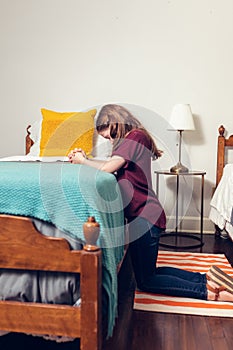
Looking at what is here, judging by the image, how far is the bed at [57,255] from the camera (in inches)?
48.3

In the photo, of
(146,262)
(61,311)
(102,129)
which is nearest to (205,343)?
(146,262)

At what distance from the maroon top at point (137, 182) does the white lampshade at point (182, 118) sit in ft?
4.46

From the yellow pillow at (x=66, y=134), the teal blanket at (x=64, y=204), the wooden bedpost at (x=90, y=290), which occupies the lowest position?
the wooden bedpost at (x=90, y=290)

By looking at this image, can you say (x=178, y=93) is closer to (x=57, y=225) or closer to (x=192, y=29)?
(x=192, y=29)

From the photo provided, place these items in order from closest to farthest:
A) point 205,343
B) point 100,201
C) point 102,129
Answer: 1. point 100,201
2. point 205,343
3. point 102,129

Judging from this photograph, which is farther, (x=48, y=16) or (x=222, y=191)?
(x=48, y=16)

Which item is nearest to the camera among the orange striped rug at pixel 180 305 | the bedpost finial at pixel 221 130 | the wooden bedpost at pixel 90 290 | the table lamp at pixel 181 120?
the wooden bedpost at pixel 90 290

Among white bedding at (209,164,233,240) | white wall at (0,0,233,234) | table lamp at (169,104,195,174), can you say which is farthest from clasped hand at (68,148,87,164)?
white wall at (0,0,233,234)

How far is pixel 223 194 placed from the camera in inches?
118

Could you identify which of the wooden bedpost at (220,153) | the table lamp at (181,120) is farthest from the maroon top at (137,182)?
the wooden bedpost at (220,153)

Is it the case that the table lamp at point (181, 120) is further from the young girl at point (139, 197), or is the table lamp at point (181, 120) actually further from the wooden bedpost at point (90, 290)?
the wooden bedpost at point (90, 290)

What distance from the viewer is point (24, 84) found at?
145 inches

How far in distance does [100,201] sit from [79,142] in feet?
5.86

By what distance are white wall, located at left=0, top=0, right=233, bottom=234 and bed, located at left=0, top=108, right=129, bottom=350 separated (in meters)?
2.29
